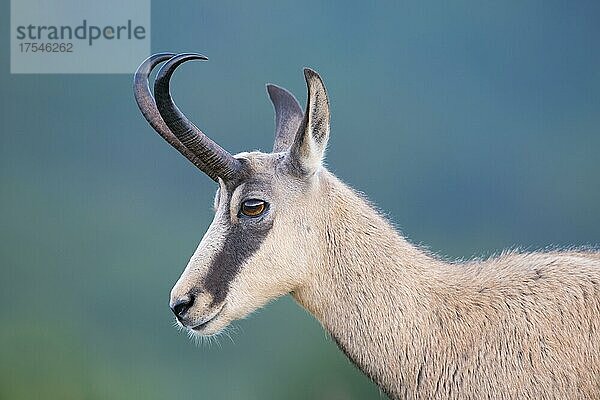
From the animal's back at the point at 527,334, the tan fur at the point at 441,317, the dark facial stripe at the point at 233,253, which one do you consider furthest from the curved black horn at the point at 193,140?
the animal's back at the point at 527,334

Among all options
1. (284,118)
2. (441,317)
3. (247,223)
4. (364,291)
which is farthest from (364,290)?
(284,118)

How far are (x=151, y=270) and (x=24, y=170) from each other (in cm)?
116

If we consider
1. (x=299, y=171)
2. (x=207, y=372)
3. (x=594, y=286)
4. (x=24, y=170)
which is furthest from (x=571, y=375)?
(x=24, y=170)

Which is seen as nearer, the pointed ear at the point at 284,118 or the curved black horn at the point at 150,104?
the curved black horn at the point at 150,104

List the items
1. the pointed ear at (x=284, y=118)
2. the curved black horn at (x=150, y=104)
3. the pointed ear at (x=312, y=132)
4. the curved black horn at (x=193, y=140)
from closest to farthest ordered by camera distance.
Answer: the pointed ear at (x=312, y=132) < the curved black horn at (x=193, y=140) < the curved black horn at (x=150, y=104) < the pointed ear at (x=284, y=118)

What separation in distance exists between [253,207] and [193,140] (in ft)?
1.24

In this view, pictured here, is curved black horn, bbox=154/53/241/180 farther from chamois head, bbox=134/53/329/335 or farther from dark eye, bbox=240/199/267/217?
dark eye, bbox=240/199/267/217

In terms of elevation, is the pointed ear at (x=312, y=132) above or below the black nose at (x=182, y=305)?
above

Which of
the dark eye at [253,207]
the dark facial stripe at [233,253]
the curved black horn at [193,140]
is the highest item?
the curved black horn at [193,140]

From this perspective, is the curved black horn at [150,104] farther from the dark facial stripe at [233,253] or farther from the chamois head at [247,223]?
the dark facial stripe at [233,253]

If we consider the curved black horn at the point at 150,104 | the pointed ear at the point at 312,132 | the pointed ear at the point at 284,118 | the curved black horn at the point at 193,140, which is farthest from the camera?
the pointed ear at the point at 284,118

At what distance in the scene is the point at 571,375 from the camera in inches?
156

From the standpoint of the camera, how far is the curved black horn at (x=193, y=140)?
13.2ft

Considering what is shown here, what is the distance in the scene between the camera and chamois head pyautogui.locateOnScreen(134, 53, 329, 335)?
4000 millimetres
